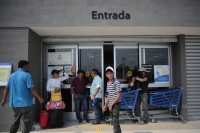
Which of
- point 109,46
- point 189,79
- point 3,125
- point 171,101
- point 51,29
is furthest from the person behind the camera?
point 109,46

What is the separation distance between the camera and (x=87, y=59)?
23.1 feet

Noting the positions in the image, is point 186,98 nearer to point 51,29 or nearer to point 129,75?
point 129,75

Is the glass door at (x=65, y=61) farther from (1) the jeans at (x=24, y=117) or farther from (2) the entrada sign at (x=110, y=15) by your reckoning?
(1) the jeans at (x=24, y=117)

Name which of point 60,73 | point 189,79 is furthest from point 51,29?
point 189,79

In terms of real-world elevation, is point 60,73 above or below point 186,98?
above

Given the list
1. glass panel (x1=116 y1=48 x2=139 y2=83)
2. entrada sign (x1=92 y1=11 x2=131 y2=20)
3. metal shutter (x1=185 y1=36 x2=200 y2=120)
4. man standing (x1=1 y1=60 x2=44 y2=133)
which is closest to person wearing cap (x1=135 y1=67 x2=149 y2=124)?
glass panel (x1=116 y1=48 x2=139 y2=83)

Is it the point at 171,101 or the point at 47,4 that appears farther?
the point at 171,101

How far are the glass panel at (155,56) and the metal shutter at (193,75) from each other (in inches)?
32.2

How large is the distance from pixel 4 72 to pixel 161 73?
530cm

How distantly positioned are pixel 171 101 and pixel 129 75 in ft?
5.69

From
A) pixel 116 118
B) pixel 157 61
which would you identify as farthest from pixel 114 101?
pixel 157 61

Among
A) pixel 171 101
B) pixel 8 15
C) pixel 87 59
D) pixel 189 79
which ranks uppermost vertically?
pixel 8 15

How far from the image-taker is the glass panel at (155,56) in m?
7.12

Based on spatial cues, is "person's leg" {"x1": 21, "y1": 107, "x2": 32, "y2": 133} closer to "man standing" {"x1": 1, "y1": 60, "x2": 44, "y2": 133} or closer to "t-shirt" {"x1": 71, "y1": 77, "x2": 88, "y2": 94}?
"man standing" {"x1": 1, "y1": 60, "x2": 44, "y2": 133}
